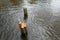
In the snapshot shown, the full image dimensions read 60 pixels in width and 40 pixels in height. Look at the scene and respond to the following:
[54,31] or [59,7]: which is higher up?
[59,7]

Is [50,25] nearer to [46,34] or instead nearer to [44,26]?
[44,26]

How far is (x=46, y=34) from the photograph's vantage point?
2.61 m

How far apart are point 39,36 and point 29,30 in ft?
0.87

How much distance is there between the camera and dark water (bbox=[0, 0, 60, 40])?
261 cm

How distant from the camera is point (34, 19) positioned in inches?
124

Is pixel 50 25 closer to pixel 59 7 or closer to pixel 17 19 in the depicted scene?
pixel 17 19

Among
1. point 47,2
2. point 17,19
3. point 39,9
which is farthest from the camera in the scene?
point 47,2

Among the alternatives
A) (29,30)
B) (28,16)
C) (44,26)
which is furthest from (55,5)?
(29,30)

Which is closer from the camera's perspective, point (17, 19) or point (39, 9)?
point (17, 19)

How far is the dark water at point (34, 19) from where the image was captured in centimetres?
261

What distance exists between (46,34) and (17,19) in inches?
33.3

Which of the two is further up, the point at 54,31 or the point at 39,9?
the point at 39,9

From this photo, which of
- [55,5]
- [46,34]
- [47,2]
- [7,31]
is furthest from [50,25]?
[47,2]

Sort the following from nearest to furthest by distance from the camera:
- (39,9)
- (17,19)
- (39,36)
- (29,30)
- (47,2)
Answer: (39,36) < (29,30) < (17,19) < (39,9) < (47,2)
